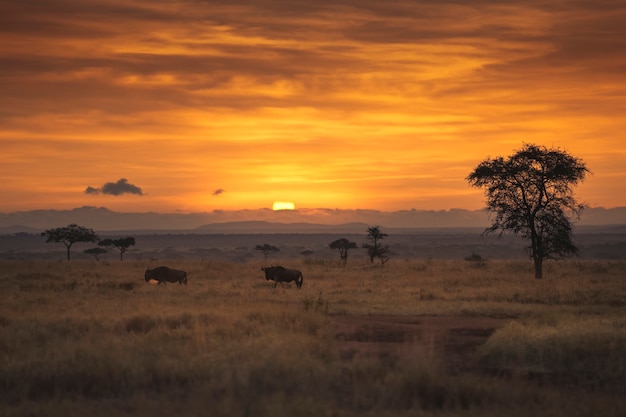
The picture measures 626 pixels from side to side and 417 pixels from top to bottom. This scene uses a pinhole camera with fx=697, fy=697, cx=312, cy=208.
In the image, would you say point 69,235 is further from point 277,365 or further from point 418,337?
point 277,365

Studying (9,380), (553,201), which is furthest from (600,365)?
(553,201)

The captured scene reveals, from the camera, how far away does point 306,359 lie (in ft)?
45.5

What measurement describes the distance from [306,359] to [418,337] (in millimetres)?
6224

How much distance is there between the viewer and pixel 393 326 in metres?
21.6

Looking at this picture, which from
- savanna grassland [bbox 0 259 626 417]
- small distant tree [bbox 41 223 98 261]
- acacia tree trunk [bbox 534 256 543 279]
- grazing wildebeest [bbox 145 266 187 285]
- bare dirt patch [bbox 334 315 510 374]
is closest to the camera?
savanna grassland [bbox 0 259 626 417]

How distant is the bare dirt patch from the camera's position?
1612cm

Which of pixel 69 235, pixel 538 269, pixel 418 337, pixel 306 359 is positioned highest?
pixel 69 235

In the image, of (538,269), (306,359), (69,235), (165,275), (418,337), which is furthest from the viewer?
(69,235)

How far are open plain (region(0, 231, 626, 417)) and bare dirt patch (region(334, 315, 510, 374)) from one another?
65 millimetres

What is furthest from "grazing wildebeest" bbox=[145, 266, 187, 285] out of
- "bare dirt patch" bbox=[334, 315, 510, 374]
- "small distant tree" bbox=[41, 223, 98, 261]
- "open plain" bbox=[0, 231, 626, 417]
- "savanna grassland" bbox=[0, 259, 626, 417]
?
"small distant tree" bbox=[41, 223, 98, 261]

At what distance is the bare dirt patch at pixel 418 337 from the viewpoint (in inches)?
635

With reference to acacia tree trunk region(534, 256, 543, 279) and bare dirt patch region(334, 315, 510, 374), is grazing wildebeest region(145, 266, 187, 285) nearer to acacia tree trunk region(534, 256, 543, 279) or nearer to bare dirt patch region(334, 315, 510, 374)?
bare dirt patch region(334, 315, 510, 374)

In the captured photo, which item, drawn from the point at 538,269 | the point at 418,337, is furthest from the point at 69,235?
the point at 418,337

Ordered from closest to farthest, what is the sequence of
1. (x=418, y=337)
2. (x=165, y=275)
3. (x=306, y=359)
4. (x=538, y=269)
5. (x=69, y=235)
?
(x=306, y=359) < (x=418, y=337) < (x=165, y=275) < (x=538, y=269) < (x=69, y=235)
